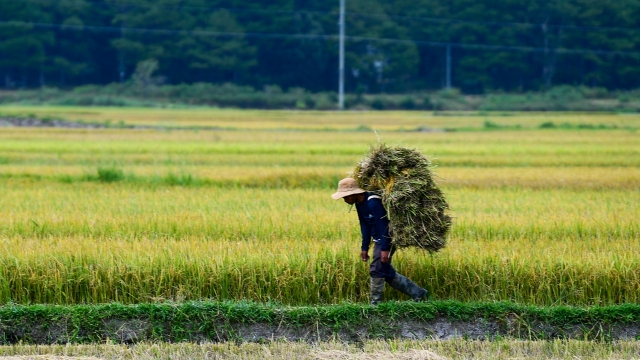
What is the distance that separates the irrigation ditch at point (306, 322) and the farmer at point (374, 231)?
0.64 feet

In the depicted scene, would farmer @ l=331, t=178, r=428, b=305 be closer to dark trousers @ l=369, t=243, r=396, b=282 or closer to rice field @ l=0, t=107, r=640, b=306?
dark trousers @ l=369, t=243, r=396, b=282

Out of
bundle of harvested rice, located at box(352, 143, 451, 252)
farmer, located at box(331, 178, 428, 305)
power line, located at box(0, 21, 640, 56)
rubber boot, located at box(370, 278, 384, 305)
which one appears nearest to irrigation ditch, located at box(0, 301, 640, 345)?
rubber boot, located at box(370, 278, 384, 305)

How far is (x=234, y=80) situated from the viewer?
69.1 meters

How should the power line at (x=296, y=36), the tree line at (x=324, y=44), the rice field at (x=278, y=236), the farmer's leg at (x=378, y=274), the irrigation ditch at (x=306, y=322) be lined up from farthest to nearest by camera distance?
the tree line at (x=324, y=44) < the power line at (x=296, y=36) < the rice field at (x=278, y=236) < the farmer's leg at (x=378, y=274) < the irrigation ditch at (x=306, y=322)

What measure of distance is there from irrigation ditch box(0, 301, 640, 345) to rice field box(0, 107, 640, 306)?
1.49 feet

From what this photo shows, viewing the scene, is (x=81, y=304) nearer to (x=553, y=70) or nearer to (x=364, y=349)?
(x=364, y=349)

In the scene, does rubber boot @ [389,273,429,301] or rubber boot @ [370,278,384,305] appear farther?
rubber boot @ [389,273,429,301]

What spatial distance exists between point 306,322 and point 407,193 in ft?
4.22

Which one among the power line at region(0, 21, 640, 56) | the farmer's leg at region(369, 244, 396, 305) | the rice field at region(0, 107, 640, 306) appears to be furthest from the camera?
the power line at region(0, 21, 640, 56)

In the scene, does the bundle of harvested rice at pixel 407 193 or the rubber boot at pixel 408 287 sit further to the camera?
the rubber boot at pixel 408 287

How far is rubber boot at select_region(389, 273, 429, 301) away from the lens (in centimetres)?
711

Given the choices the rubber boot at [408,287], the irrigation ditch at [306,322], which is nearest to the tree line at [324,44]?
the irrigation ditch at [306,322]

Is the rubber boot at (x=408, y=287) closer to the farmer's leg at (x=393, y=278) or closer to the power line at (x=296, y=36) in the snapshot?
the farmer's leg at (x=393, y=278)

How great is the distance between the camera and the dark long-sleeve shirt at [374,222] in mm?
Answer: 6867
